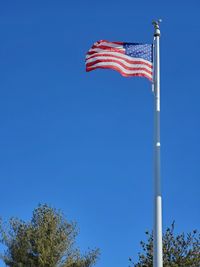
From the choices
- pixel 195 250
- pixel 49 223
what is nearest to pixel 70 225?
pixel 49 223

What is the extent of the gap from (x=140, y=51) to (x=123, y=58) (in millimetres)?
577

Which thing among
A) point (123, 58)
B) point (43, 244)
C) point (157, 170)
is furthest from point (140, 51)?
point (43, 244)

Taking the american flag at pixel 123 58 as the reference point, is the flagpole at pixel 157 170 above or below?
below

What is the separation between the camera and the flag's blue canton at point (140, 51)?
17578 millimetres

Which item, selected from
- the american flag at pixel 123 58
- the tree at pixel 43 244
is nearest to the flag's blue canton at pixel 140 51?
the american flag at pixel 123 58

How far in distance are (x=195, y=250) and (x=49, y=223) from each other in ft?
40.8

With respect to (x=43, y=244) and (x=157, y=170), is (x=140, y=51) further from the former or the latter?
(x=43, y=244)

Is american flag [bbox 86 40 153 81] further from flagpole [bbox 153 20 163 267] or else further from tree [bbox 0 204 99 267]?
tree [bbox 0 204 99 267]

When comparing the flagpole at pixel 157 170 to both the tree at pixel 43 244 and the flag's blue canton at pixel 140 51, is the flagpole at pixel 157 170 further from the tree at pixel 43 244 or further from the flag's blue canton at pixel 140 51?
the tree at pixel 43 244

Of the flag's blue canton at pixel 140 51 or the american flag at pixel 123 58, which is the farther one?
the flag's blue canton at pixel 140 51

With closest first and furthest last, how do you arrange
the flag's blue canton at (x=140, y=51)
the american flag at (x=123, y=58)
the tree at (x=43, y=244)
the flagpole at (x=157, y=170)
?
the flagpole at (x=157, y=170)
the american flag at (x=123, y=58)
the flag's blue canton at (x=140, y=51)
the tree at (x=43, y=244)

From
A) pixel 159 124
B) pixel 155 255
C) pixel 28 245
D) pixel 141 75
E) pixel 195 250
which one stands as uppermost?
pixel 28 245

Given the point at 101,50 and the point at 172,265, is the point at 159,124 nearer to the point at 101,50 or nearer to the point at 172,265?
the point at 101,50

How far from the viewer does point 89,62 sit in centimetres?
1775
